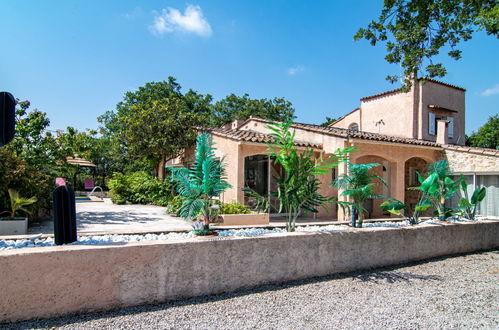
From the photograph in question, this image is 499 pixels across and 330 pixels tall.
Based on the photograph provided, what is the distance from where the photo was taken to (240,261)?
5.00 metres

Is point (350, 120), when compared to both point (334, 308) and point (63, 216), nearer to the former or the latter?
point (334, 308)

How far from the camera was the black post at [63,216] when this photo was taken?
14.5ft

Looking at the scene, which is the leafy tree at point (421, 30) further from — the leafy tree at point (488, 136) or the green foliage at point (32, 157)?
the leafy tree at point (488, 136)

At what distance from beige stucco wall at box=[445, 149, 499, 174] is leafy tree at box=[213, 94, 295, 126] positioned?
28230 millimetres

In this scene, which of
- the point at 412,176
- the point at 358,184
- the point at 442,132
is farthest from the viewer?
the point at 412,176

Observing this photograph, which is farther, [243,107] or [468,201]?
[243,107]

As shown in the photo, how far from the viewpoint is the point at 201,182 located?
5684 mm

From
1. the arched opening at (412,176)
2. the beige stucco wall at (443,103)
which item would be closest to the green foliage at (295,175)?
the arched opening at (412,176)

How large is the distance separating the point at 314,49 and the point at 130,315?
1385 cm

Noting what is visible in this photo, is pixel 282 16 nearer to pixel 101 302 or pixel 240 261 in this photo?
pixel 240 261

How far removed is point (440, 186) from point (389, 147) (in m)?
6.20

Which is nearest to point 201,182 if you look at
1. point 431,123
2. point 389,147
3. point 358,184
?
point 358,184

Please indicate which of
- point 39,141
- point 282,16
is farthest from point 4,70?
point 282,16

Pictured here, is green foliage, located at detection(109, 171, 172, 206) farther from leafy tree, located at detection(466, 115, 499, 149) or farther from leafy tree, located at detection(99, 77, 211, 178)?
leafy tree, located at detection(466, 115, 499, 149)
